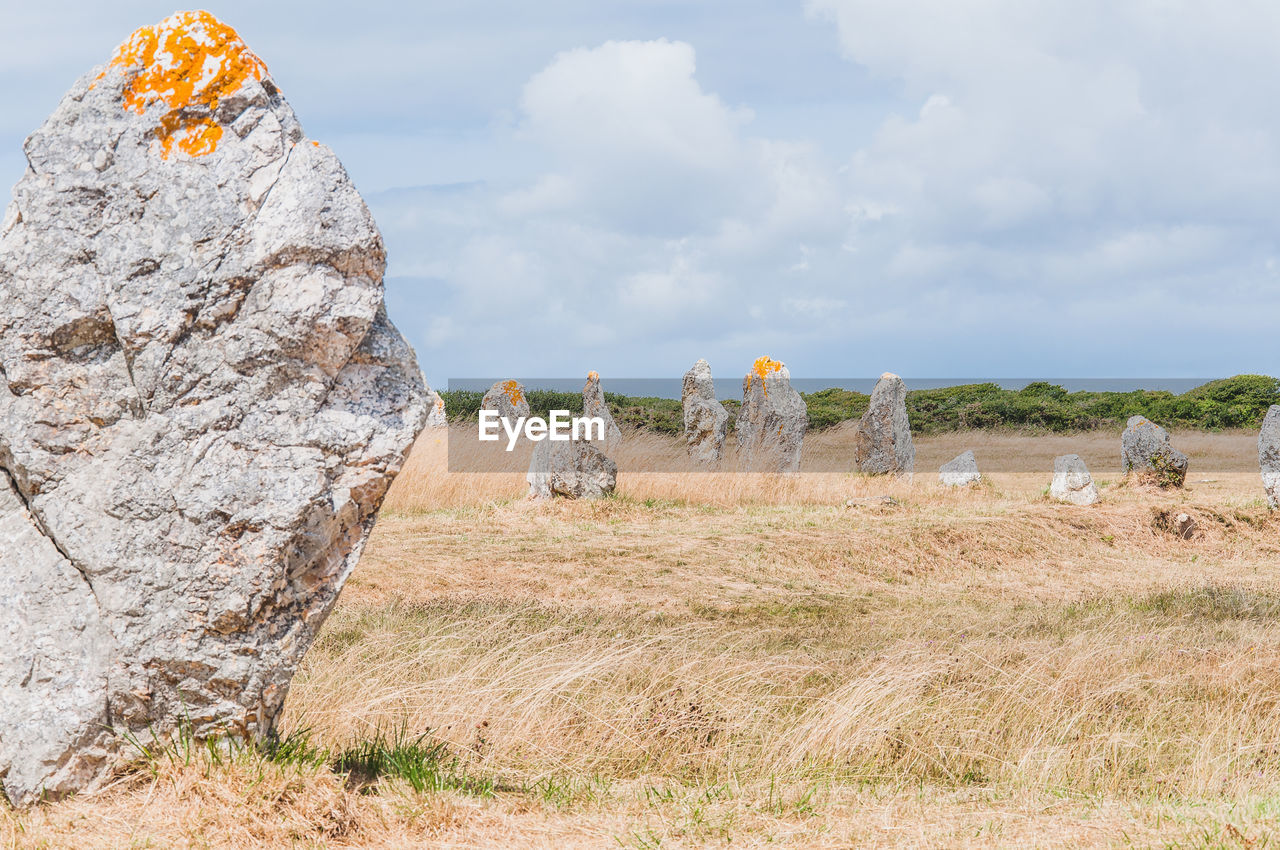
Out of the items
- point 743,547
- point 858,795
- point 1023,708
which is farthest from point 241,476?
point 743,547

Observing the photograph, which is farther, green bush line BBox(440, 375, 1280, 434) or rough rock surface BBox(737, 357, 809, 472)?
green bush line BBox(440, 375, 1280, 434)

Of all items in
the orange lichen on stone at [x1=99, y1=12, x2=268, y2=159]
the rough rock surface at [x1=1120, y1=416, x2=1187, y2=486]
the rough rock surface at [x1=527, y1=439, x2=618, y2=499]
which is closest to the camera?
the orange lichen on stone at [x1=99, y1=12, x2=268, y2=159]

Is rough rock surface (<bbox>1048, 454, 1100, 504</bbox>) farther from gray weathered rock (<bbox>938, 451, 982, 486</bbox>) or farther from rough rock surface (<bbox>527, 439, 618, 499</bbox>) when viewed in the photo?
rough rock surface (<bbox>527, 439, 618, 499</bbox>)

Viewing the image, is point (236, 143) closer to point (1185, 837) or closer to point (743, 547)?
point (1185, 837)

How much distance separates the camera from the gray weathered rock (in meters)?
16.6

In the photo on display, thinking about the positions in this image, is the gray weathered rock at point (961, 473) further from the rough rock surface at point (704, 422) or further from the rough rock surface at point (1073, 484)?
the rough rock surface at point (704, 422)

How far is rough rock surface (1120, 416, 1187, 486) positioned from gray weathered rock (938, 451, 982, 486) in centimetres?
243

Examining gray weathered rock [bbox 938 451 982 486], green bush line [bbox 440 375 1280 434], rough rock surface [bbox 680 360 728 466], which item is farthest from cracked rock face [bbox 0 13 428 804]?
green bush line [bbox 440 375 1280 434]

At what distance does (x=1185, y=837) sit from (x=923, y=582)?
717cm

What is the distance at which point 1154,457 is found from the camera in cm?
1627

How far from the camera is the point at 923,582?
1059 cm

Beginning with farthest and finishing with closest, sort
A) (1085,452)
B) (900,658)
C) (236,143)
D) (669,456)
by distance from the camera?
(1085,452), (669,456), (900,658), (236,143)

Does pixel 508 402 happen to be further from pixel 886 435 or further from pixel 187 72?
pixel 187 72

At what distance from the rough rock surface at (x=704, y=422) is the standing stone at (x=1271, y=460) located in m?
9.07
